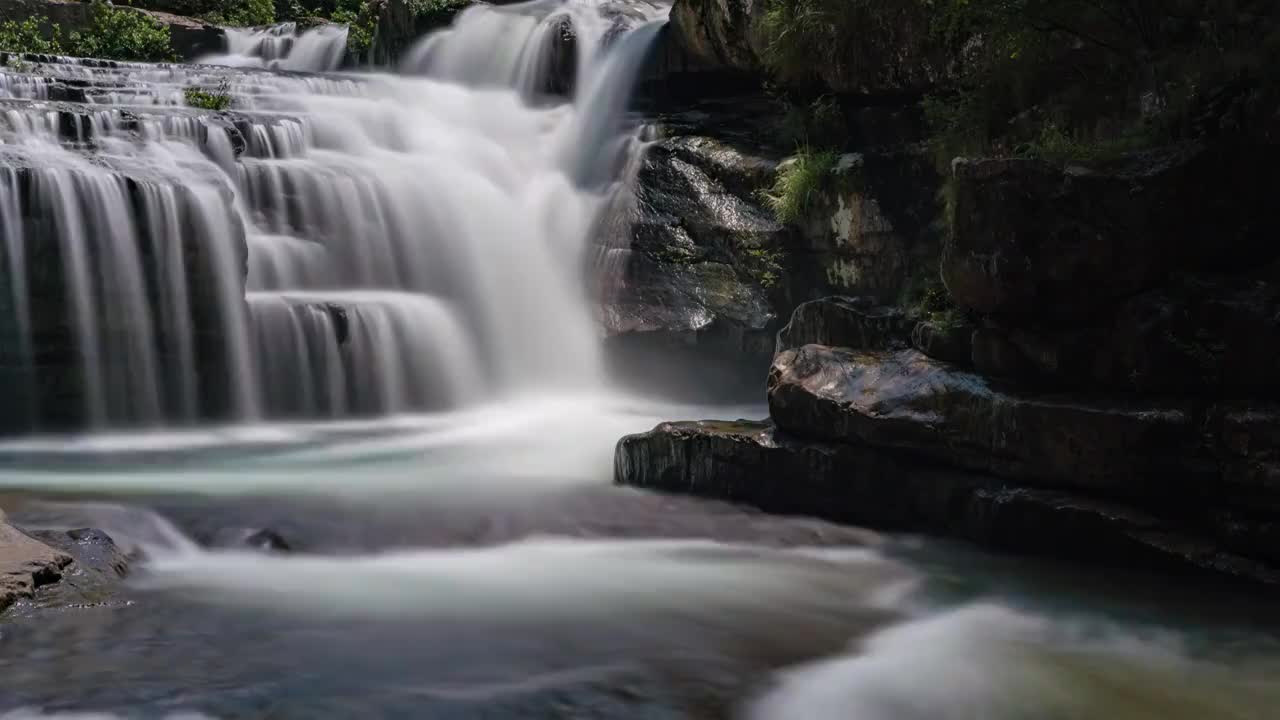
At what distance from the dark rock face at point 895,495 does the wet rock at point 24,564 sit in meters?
3.54

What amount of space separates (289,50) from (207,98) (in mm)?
6877

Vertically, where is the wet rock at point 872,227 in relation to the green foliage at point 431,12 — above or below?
below

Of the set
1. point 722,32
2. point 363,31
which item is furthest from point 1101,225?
point 363,31

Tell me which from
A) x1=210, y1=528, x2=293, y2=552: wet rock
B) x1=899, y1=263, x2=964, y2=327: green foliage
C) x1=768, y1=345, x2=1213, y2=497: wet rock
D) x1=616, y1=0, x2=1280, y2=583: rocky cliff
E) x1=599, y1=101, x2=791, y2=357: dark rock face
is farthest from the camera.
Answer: x1=599, y1=101, x2=791, y2=357: dark rock face

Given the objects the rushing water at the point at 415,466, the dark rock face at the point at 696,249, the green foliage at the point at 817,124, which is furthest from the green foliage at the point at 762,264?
the rushing water at the point at 415,466

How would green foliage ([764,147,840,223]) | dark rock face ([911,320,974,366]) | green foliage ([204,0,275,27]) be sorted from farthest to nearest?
green foliage ([204,0,275,27]) → green foliage ([764,147,840,223]) → dark rock face ([911,320,974,366])

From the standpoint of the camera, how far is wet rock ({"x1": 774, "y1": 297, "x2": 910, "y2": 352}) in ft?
23.9

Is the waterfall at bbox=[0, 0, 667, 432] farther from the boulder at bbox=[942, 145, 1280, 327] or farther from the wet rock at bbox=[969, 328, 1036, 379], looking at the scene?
the boulder at bbox=[942, 145, 1280, 327]

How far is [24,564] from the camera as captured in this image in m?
4.61

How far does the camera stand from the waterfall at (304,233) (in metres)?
9.38

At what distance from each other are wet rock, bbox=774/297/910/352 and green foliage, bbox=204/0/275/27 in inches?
707

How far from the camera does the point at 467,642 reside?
4.30 metres

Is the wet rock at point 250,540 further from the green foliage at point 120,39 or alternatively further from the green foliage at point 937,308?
the green foliage at point 120,39

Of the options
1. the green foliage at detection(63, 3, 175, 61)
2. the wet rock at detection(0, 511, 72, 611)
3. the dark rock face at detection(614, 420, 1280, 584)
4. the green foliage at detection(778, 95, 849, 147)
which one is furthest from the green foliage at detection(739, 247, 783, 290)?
the green foliage at detection(63, 3, 175, 61)
